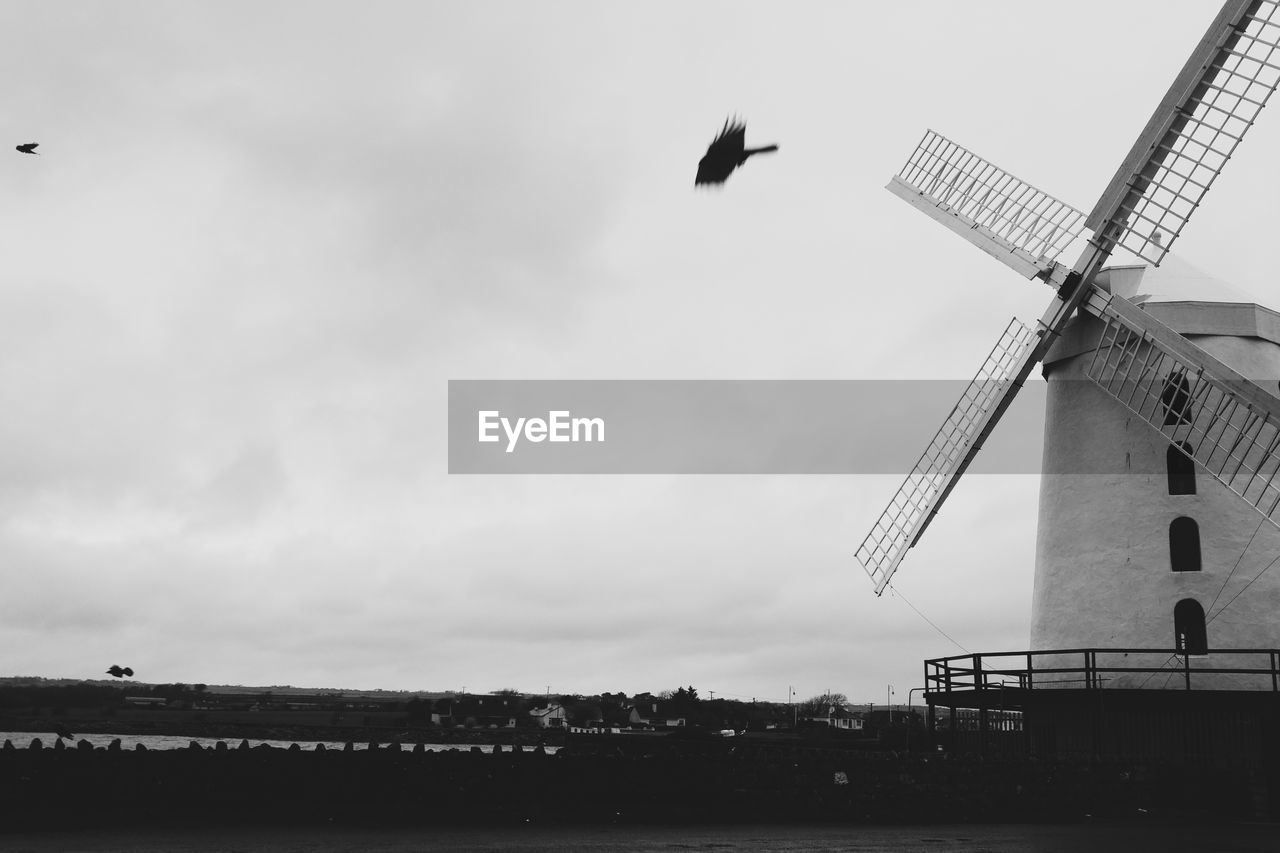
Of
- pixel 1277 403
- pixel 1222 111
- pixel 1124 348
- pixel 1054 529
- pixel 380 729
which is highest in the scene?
pixel 1222 111

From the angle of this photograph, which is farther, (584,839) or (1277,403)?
(1277,403)

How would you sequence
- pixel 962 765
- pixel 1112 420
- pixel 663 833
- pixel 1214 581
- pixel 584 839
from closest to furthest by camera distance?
pixel 584 839
pixel 663 833
pixel 962 765
pixel 1214 581
pixel 1112 420

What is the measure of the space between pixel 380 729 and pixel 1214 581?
103990 mm

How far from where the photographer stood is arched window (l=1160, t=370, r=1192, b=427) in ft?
75.4

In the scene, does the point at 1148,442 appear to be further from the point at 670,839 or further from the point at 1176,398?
the point at 670,839

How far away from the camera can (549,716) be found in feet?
443

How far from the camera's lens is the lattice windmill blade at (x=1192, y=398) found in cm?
2191

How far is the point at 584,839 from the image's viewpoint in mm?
16375

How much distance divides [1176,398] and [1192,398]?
86cm

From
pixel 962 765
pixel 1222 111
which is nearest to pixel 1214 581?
pixel 962 765

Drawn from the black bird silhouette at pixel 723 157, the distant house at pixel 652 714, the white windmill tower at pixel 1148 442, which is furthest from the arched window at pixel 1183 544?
the distant house at pixel 652 714

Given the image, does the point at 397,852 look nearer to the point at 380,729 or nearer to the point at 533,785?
the point at 533,785

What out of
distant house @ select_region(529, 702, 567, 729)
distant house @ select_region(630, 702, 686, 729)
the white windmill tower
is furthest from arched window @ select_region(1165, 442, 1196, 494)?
distant house @ select_region(529, 702, 567, 729)

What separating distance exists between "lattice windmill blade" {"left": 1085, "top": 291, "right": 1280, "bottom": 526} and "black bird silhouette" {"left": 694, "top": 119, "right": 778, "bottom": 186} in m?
13.2
